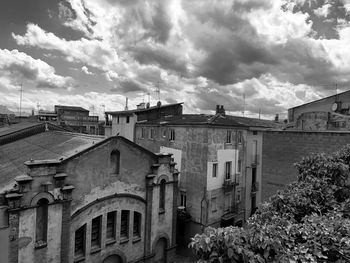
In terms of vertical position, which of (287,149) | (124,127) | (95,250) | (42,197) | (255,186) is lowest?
(95,250)

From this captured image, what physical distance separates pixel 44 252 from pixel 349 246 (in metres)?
13.2

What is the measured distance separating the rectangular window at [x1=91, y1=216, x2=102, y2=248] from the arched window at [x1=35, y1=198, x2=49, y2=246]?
285cm

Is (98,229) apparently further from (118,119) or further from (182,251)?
(118,119)

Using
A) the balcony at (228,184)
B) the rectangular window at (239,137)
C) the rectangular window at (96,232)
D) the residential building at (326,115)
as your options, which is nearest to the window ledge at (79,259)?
the rectangular window at (96,232)

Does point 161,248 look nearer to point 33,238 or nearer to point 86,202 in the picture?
point 86,202

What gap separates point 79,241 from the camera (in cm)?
1424

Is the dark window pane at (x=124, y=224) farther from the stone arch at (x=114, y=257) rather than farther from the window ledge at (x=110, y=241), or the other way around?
the stone arch at (x=114, y=257)

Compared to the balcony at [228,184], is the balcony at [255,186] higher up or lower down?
lower down

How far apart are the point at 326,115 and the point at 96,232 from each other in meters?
23.4

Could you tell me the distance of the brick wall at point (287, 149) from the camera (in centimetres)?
1294

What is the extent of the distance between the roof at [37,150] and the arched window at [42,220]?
2725mm

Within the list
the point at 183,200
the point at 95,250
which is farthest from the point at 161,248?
the point at 183,200

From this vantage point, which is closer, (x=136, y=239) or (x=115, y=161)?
(x=115, y=161)

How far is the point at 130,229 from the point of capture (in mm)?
16125
